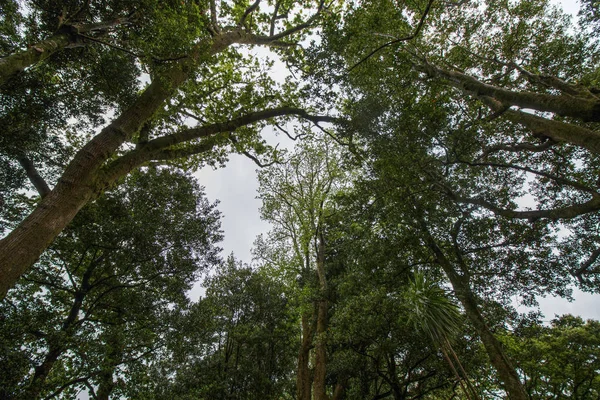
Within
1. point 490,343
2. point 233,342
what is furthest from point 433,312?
point 233,342

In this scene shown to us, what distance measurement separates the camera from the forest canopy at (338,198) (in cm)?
479

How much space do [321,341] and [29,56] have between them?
10782 millimetres

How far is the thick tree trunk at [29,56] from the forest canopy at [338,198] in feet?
0.11

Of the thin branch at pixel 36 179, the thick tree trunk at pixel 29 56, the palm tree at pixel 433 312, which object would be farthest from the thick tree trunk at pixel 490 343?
the thin branch at pixel 36 179

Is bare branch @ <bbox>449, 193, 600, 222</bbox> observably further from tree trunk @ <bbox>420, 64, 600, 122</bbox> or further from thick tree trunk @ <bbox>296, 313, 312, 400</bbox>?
thick tree trunk @ <bbox>296, 313, 312, 400</bbox>

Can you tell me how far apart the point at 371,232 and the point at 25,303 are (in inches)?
336

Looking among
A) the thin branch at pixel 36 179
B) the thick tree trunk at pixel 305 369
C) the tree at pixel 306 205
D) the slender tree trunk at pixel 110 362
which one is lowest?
the slender tree trunk at pixel 110 362

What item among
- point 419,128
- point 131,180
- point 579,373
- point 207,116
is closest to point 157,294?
point 131,180

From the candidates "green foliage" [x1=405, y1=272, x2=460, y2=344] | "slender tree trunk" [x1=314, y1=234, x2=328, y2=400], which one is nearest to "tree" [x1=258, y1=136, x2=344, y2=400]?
"slender tree trunk" [x1=314, y1=234, x2=328, y2=400]

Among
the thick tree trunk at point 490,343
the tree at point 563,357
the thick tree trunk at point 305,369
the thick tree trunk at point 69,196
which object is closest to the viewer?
the thick tree trunk at point 69,196

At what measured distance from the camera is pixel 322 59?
653cm

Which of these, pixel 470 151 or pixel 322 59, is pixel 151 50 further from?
pixel 470 151

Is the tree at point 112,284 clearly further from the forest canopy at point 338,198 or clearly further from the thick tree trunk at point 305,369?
the thick tree trunk at point 305,369

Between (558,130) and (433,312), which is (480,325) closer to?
(433,312)
